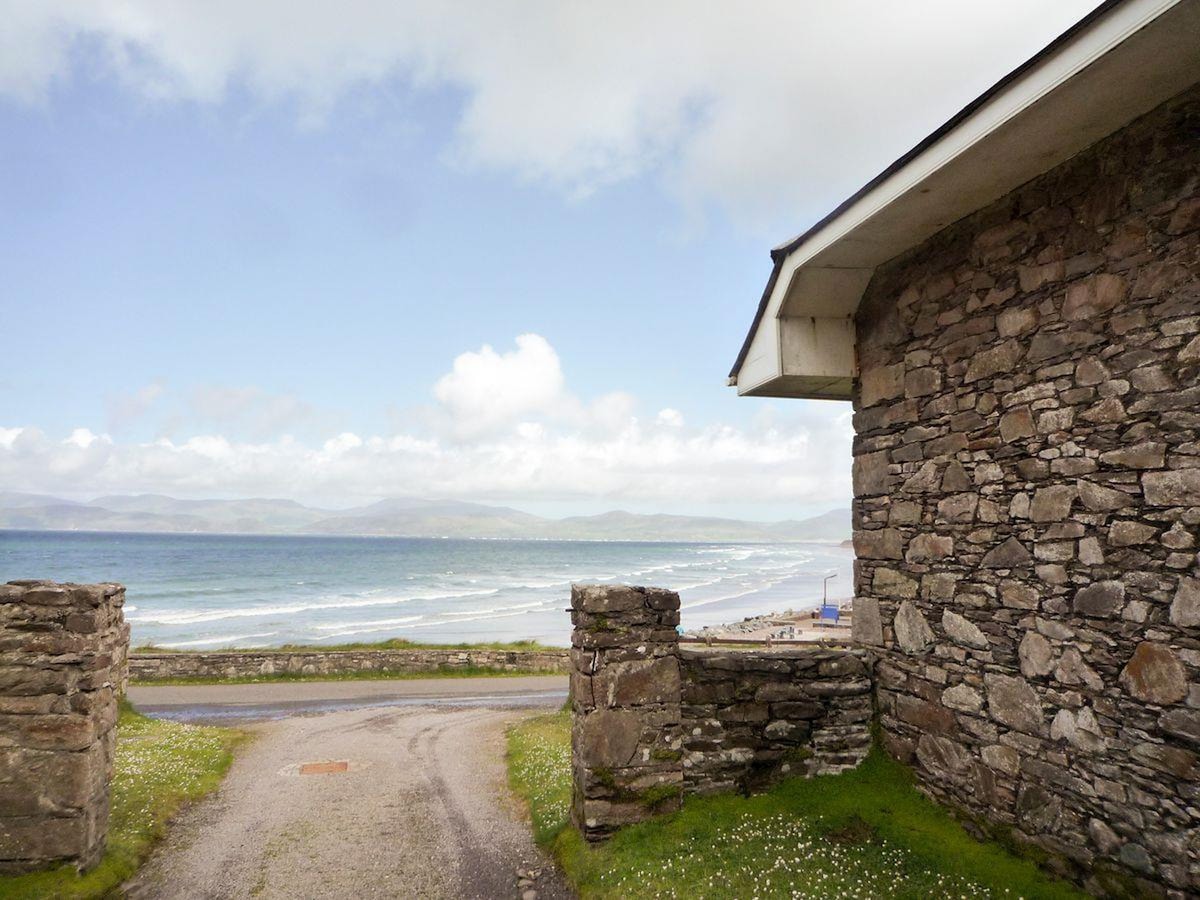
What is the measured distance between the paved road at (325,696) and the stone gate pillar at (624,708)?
37.6 feet

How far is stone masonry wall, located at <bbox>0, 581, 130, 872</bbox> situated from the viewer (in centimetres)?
614

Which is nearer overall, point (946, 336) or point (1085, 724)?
point (1085, 724)

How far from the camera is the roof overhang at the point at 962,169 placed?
4324 mm

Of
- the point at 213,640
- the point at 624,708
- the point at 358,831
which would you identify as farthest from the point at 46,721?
the point at 213,640

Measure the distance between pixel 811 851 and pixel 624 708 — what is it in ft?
6.22

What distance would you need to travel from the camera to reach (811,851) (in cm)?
604

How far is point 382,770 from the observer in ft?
36.9

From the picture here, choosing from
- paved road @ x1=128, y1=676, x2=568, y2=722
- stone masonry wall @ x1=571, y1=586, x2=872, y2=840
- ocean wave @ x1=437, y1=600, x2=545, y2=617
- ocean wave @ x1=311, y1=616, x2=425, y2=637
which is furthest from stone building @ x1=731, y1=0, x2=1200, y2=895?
ocean wave @ x1=437, y1=600, x2=545, y2=617

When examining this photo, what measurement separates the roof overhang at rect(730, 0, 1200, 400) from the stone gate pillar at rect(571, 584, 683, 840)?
9.81 feet

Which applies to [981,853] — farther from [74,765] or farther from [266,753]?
[266,753]

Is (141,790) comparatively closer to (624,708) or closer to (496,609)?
(624,708)

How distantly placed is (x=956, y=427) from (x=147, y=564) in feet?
382

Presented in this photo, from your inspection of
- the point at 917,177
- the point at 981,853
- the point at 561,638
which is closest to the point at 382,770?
the point at 981,853

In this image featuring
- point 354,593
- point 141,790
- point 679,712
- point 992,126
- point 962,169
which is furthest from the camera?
point 354,593
